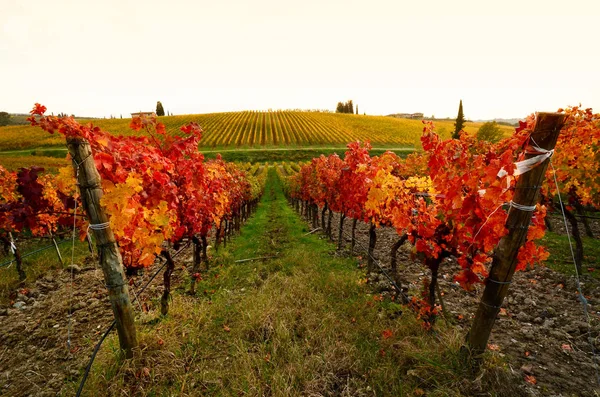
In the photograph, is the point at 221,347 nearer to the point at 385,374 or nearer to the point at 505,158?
the point at 385,374

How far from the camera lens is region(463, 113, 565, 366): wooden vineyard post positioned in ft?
8.57

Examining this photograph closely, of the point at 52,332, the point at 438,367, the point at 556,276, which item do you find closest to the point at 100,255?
the point at 52,332

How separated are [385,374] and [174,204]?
14.1ft

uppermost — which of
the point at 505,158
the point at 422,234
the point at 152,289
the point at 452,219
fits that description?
the point at 505,158

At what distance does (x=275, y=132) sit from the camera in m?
67.2

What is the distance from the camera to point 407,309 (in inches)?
203

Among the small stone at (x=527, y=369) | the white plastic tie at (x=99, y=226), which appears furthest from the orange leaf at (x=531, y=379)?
the white plastic tie at (x=99, y=226)

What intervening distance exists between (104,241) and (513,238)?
4.88 meters

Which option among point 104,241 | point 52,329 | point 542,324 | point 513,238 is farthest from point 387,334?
point 52,329

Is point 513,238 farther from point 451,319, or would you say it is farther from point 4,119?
point 4,119

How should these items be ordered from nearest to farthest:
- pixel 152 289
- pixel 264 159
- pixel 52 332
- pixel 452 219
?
1. pixel 452 219
2. pixel 52 332
3. pixel 152 289
4. pixel 264 159

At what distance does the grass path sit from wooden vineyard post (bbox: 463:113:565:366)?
48 centimetres

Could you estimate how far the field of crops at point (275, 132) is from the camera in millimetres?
54375

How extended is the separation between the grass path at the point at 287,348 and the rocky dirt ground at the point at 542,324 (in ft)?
3.30
